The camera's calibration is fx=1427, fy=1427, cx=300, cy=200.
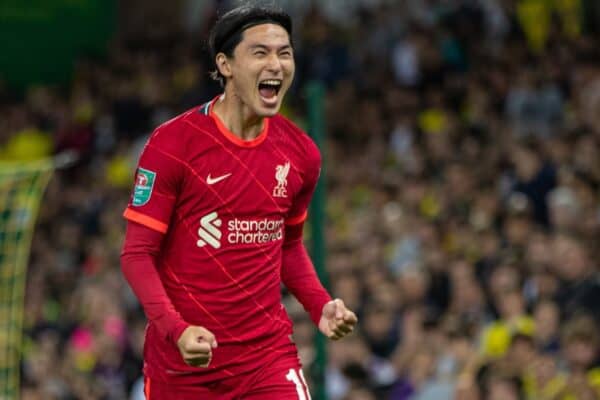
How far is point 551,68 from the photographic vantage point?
460 inches

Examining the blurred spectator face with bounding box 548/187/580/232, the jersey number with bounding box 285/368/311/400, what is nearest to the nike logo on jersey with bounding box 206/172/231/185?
the jersey number with bounding box 285/368/311/400

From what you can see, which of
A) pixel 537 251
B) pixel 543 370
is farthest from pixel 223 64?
pixel 537 251

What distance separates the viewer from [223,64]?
484cm

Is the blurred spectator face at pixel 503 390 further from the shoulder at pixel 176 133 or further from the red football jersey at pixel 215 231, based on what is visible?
the shoulder at pixel 176 133

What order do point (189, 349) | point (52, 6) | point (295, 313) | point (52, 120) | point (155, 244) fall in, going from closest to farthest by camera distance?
point (189, 349) → point (155, 244) → point (295, 313) → point (52, 120) → point (52, 6)

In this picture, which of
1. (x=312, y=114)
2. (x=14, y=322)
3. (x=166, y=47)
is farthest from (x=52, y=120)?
(x=312, y=114)

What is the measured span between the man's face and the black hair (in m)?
0.02

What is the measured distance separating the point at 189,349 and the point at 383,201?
760cm

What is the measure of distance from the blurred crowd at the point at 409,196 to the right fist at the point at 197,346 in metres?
3.05

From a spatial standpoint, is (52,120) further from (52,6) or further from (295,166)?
(295,166)

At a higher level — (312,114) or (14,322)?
(312,114)

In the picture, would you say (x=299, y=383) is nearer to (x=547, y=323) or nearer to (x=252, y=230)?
(x=252, y=230)

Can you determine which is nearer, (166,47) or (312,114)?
(312,114)

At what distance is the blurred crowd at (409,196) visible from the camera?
8477 mm
